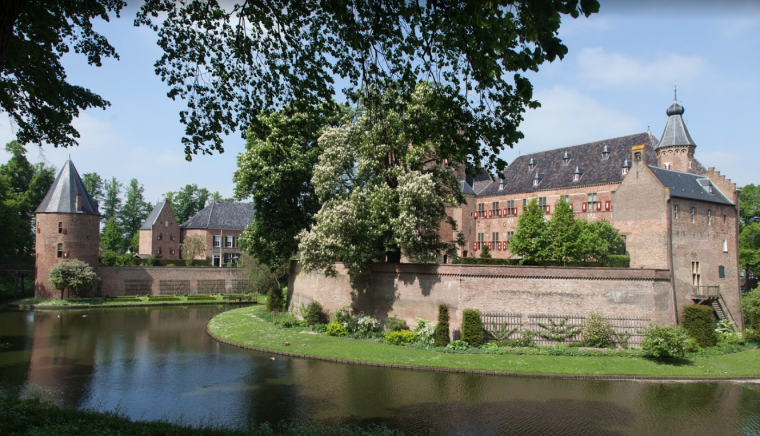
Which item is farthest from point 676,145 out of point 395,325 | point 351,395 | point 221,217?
point 221,217

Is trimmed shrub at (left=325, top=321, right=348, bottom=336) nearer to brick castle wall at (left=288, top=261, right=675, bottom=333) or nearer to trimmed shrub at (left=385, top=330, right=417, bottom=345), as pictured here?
trimmed shrub at (left=385, top=330, right=417, bottom=345)

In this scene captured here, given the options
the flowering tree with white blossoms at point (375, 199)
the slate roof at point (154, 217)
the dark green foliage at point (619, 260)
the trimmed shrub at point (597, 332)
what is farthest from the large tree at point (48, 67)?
the slate roof at point (154, 217)

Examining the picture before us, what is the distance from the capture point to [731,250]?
99.1 feet

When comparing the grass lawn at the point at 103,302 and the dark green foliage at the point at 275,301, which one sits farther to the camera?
the grass lawn at the point at 103,302

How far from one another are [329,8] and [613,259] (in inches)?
1020

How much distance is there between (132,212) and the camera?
72000 millimetres

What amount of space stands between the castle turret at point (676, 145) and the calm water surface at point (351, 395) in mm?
20473

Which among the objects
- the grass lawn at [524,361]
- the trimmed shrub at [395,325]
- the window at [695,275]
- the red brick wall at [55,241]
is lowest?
the grass lawn at [524,361]

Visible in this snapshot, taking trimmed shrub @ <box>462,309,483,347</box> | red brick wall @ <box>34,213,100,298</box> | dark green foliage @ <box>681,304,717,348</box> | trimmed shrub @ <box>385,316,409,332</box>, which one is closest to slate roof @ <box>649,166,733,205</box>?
dark green foliage @ <box>681,304,717,348</box>

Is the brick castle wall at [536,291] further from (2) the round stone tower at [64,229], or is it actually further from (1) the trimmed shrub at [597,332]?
(2) the round stone tower at [64,229]

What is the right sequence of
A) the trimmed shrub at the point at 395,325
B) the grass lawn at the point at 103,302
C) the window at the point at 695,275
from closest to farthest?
the trimmed shrub at the point at 395,325 → the window at the point at 695,275 → the grass lawn at the point at 103,302

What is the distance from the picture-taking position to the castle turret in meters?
33.9

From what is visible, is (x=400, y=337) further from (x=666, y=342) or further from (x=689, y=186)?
(x=689, y=186)

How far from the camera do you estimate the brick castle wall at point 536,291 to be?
21844 mm
